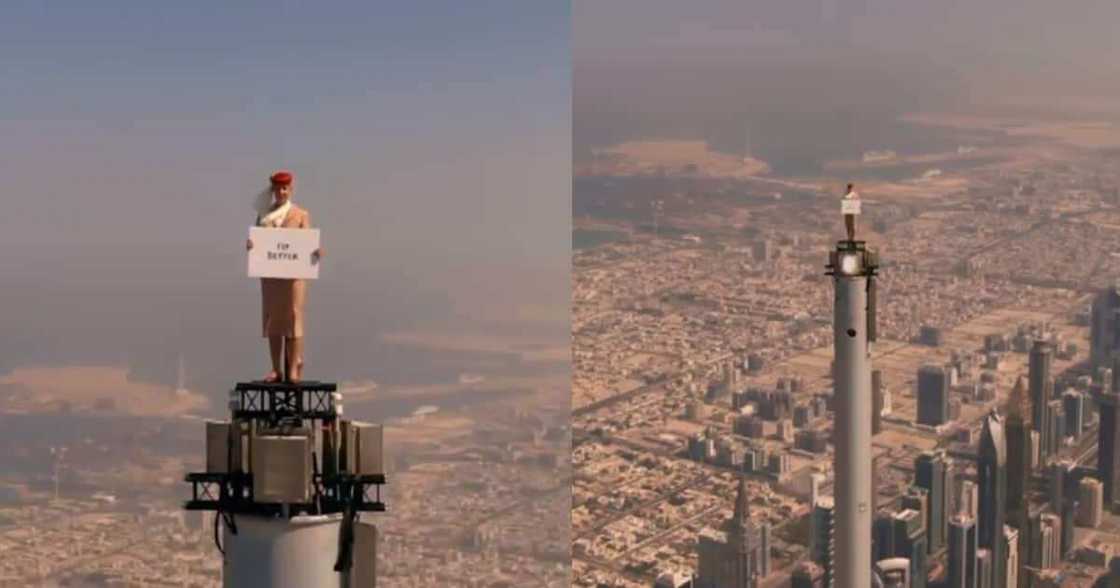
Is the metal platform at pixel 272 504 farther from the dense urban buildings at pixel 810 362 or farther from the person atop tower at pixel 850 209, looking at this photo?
the dense urban buildings at pixel 810 362

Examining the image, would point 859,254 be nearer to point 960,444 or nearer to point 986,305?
point 960,444

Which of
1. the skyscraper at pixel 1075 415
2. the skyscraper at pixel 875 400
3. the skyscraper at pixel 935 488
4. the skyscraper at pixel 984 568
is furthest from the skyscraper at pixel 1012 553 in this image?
the skyscraper at pixel 875 400

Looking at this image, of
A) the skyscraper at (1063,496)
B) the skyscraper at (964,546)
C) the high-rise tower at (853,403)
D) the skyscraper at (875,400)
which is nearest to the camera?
the high-rise tower at (853,403)

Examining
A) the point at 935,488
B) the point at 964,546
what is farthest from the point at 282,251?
the point at 935,488

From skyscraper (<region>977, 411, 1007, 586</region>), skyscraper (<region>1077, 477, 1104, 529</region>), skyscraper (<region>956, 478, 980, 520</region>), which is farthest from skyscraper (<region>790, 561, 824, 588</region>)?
skyscraper (<region>1077, 477, 1104, 529</region>)

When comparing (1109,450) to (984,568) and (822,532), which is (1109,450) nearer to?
(984,568)

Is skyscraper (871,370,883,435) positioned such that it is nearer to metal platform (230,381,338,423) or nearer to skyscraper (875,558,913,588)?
skyscraper (875,558,913,588)

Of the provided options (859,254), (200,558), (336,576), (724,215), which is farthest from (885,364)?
(336,576)

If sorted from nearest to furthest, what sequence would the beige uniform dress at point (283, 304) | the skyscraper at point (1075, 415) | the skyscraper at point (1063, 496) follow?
1. the beige uniform dress at point (283, 304)
2. the skyscraper at point (1063, 496)
3. the skyscraper at point (1075, 415)
